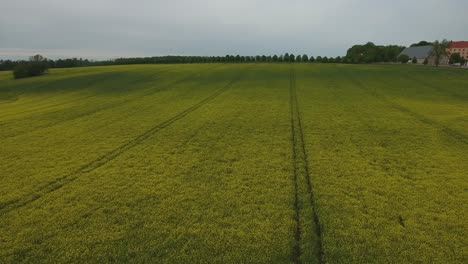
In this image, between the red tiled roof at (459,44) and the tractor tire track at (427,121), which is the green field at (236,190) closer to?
the tractor tire track at (427,121)

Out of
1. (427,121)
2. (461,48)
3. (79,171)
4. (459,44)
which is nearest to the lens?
(79,171)

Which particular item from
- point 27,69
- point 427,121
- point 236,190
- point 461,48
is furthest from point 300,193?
point 461,48

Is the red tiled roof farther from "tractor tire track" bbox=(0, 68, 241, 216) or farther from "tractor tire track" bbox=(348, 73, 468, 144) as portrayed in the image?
"tractor tire track" bbox=(0, 68, 241, 216)

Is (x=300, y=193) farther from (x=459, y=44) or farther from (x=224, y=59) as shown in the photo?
(x=459, y=44)

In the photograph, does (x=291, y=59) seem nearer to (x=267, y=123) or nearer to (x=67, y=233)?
(x=267, y=123)

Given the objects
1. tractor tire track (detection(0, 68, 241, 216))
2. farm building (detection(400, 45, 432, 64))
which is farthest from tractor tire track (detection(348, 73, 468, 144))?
farm building (detection(400, 45, 432, 64))

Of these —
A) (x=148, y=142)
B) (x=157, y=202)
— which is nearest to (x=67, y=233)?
(x=157, y=202)

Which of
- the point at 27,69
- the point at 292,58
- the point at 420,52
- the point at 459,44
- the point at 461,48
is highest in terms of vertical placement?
the point at 459,44

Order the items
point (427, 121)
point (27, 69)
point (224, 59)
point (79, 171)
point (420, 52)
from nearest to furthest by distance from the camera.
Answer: point (79, 171)
point (427, 121)
point (27, 69)
point (224, 59)
point (420, 52)
